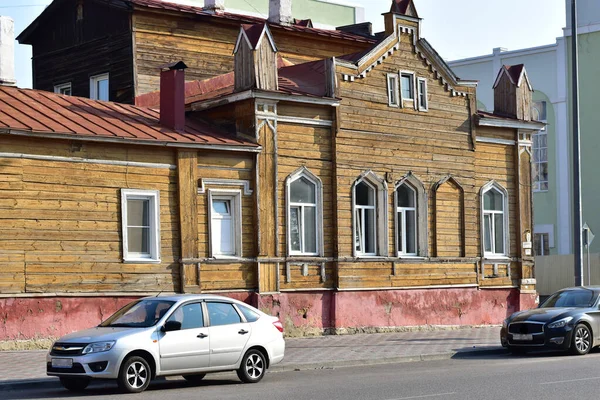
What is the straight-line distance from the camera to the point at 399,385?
16422mm

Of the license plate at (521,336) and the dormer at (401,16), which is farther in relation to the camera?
the dormer at (401,16)

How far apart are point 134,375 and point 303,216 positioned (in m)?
11.8

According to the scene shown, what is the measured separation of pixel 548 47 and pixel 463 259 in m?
28.7

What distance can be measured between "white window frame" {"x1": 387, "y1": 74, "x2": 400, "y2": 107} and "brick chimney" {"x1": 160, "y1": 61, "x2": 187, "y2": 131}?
612cm

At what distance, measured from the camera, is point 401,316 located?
96.1 ft

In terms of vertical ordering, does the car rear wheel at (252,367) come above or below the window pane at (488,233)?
below

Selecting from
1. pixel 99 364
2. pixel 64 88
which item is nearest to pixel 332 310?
pixel 64 88

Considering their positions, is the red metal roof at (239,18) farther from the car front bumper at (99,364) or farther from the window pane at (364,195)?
the car front bumper at (99,364)

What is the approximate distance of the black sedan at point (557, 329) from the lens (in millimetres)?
22031

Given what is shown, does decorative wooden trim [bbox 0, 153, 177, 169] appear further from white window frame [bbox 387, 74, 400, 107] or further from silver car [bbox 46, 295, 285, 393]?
white window frame [bbox 387, 74, 400, 107]

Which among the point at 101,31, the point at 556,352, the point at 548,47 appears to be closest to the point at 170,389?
the point at 556,352

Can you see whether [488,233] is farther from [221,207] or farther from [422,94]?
[221,207]

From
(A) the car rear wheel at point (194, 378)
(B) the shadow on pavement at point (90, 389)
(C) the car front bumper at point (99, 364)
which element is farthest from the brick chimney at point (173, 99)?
(C) the car front bumper at point (99, 364)

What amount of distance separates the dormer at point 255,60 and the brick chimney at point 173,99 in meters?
1.40
